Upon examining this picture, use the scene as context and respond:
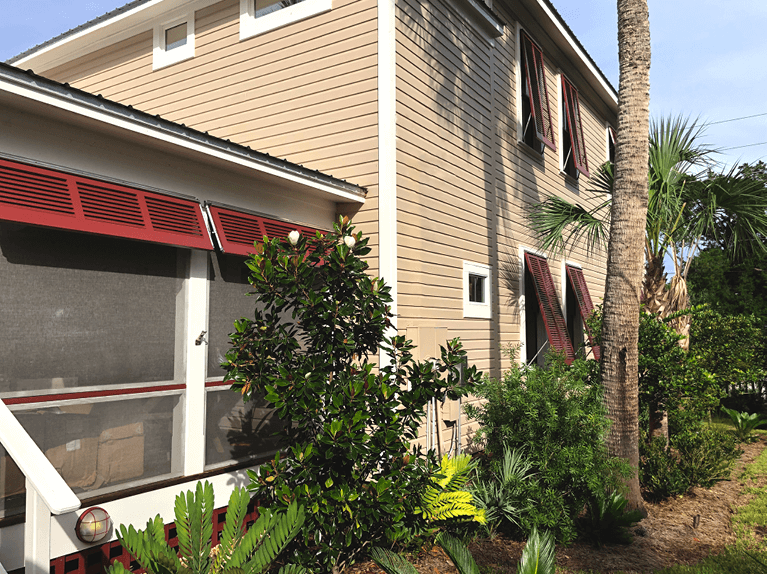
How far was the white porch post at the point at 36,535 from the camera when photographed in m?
2.87

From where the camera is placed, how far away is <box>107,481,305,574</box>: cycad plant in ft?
10.1

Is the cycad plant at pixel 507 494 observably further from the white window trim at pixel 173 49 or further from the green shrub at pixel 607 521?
the white window trim at pixel 173 49

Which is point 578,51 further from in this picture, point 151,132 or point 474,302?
point 151,132

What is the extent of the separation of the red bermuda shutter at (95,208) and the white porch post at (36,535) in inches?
68.1

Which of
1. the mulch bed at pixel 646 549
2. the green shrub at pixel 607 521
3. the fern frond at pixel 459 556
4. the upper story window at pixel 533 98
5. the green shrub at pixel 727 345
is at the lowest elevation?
the mulch bed at pixel 646 549

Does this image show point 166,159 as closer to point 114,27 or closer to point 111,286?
point 111,286

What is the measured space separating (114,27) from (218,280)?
5.96 metres

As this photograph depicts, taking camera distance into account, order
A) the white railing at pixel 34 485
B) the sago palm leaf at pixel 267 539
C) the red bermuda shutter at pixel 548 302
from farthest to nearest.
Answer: the red bermuda shutter at pixel 548 302
the sago palm leaf at pixel 267 539
the white railing at pixel 34 485

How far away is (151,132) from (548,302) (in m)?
7.33

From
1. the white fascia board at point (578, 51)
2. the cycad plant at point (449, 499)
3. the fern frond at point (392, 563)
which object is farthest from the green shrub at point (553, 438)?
the white fascia board at point (578, 51)

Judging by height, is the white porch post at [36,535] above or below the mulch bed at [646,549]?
above

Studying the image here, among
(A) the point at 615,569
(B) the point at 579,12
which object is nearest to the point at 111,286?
(A) the point at 615,569

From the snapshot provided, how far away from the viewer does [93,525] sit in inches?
141

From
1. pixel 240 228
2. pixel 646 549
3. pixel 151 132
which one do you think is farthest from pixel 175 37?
pixel 646 549
